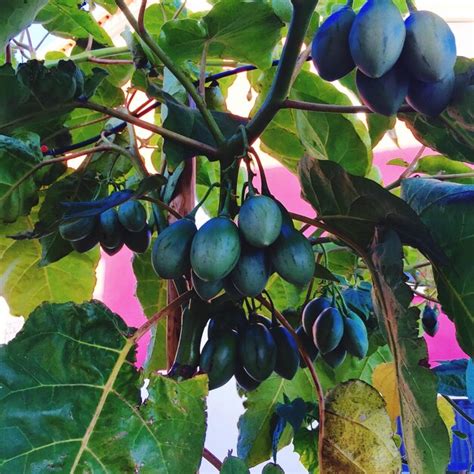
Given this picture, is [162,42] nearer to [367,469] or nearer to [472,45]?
[367,469]

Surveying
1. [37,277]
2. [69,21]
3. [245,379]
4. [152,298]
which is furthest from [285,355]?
[69,21]

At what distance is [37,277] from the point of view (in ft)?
3.09

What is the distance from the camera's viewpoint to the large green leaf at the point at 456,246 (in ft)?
→ 1.60

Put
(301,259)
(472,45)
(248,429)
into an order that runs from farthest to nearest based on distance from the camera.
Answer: (472,45) < (248,429) < (301,259)

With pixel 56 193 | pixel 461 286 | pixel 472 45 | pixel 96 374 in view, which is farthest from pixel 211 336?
pixel 472 45

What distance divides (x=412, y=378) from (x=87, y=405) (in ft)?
0.85

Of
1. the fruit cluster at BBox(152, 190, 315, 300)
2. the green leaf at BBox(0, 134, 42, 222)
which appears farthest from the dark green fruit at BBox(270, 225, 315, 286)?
the green leaf at BBox(0, 134, 42, 222)

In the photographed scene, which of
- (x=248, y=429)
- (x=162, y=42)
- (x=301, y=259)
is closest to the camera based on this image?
(x=301, y=259)

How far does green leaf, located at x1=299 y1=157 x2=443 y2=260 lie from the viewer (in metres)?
0.48

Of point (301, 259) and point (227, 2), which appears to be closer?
point (301, 259)

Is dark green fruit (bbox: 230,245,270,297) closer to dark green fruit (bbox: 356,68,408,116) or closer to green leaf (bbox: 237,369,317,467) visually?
dark green fruit (bbox: 356,68,408,116)

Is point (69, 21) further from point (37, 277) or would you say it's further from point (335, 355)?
point (335, 355)

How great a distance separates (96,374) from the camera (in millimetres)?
510

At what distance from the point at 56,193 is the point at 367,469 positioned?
0.50m
